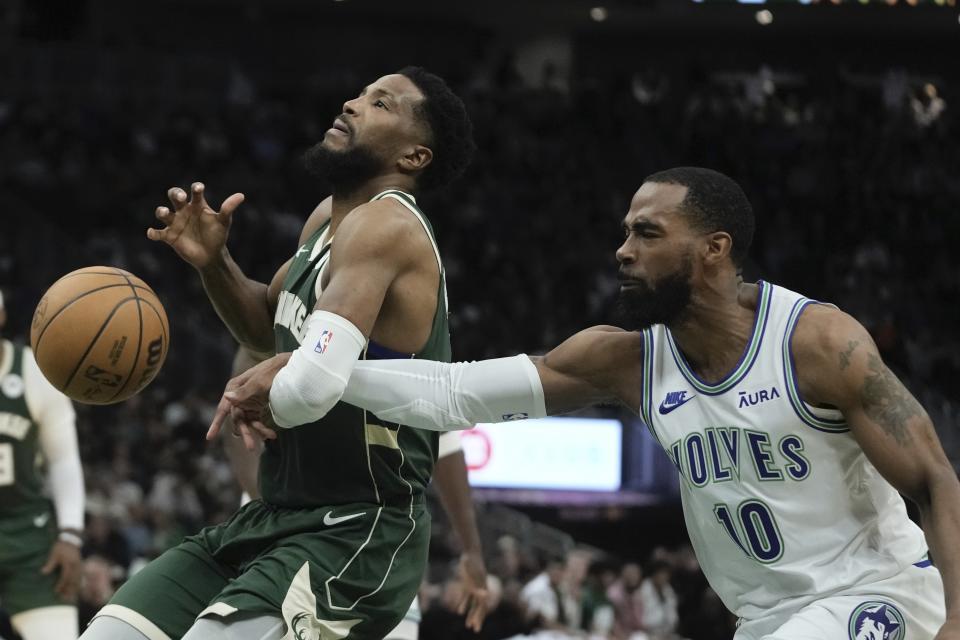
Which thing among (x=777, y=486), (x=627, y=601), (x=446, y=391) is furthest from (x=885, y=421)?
(x=627, y=601)

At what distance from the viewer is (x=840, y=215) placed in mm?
21250

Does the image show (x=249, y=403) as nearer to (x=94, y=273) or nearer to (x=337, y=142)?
(x=94, y=273)

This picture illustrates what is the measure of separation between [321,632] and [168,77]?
18.0m

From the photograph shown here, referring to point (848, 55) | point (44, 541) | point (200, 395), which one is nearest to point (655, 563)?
point (200, 395)

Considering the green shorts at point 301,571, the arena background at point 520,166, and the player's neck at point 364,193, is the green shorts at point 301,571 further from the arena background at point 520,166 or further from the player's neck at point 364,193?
the arena background at point 520,166

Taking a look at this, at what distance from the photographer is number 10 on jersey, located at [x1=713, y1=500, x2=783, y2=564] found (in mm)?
3760

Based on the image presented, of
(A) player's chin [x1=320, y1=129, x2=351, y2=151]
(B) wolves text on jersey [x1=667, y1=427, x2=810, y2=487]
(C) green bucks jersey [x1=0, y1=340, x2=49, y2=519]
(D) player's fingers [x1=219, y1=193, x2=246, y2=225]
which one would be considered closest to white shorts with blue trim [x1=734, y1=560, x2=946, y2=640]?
(B) wolves text on jersey [x1=667, y1=427, x2=810, y2=487]

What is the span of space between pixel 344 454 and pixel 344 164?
3.07 feet

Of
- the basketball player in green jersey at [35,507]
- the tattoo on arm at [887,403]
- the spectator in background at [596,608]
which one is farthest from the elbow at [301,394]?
the spectator in background at [596,608]

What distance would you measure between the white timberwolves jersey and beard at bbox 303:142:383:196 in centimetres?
120

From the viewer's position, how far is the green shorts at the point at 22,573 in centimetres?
645

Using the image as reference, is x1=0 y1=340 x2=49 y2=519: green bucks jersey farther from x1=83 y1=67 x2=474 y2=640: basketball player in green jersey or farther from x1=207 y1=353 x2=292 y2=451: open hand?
x1=207 y1=353 x2=292 y2=451: open hand

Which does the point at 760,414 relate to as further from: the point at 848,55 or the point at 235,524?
the point at 848,55

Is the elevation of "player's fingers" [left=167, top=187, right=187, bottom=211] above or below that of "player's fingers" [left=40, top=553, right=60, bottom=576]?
above
